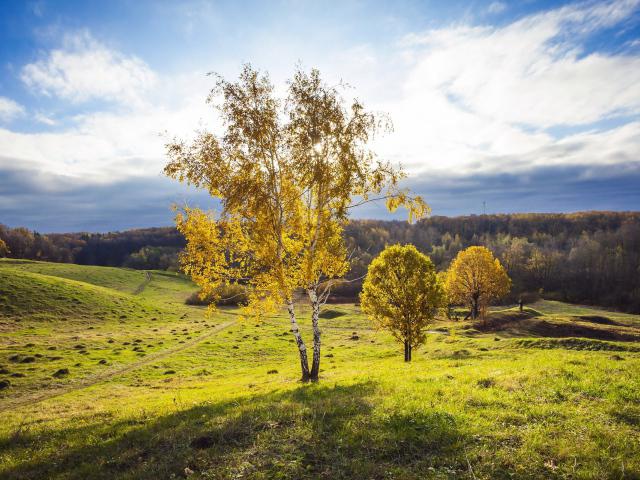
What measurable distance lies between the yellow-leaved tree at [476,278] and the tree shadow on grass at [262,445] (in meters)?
73.0

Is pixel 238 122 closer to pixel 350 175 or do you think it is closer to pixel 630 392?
pixel 350 175

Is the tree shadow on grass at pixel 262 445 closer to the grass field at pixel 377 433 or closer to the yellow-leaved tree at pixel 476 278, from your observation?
the grass field at pixel 377 433

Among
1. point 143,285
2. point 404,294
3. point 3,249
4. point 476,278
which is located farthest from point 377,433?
point 3,249

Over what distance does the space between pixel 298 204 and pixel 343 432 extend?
53.4 ft

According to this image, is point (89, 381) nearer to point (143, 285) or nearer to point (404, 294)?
point (404, 294)

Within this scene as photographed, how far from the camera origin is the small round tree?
41469 millimetres

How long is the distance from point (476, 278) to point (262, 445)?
78.3m

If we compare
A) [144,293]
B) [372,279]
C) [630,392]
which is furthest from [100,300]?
[630,392]

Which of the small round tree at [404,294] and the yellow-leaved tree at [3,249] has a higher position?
the yellow-leaved tree at [3,249]

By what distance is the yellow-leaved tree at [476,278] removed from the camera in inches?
3110

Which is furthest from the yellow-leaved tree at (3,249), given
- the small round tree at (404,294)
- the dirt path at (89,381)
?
the small round tree at (404,294)

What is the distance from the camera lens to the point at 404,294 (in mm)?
41812

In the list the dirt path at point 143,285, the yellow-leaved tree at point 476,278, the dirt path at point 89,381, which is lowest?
the dirt path at point 89,381

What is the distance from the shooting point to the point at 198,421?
1378cm
